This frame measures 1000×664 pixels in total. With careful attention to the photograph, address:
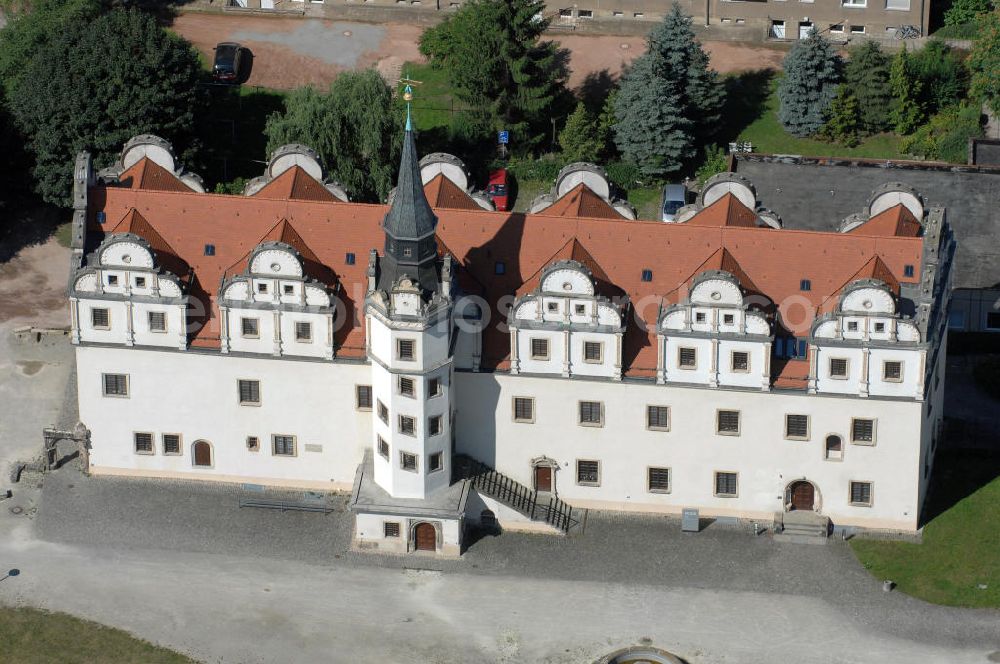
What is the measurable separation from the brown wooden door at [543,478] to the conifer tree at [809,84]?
40.6 m

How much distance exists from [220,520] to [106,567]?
6.10 metres

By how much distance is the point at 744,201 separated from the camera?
121562 millimetres

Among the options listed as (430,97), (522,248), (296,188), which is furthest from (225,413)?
(430,97)

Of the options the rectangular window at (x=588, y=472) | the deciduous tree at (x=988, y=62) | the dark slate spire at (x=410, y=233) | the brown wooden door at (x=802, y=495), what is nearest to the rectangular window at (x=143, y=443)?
the dark slate spire at (x=410, y=233)

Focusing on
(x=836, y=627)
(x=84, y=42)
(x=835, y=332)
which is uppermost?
(x=84, y=42)

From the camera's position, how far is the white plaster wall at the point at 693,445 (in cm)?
11388

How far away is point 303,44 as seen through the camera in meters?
157

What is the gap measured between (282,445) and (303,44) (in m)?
45.0

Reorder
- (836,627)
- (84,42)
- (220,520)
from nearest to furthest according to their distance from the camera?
1. (836,627)
2. (220,520)
3. (84,42)

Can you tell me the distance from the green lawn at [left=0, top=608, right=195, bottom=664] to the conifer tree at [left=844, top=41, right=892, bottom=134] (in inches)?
2392

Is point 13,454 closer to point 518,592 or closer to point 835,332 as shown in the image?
point 518,592

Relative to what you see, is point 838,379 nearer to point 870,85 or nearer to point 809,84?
point 809,84

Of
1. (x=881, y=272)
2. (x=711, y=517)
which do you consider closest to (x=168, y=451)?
(x=711, y=517)

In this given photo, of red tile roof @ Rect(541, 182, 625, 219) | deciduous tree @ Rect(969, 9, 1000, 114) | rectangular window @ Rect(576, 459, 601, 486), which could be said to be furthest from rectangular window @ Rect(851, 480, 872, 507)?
deciduous tree @ Rect(969, 9, 1000, 114)
